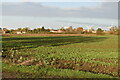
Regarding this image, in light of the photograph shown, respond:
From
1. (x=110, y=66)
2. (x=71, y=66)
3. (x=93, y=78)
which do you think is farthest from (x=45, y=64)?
(x=110, y=66)

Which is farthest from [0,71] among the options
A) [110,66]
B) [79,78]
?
[110,66]

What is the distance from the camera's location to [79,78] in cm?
1023

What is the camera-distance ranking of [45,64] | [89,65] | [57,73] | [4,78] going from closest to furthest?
[4,78], [57,73], [45,64], [89,65]

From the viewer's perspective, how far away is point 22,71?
11.3 metres

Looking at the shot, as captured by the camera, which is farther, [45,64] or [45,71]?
[45,64]

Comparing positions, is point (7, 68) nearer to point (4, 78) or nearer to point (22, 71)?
point (22, 71)

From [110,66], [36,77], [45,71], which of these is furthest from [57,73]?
[110,66]

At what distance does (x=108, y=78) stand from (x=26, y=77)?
4.45 metres

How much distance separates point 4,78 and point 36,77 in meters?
1.65

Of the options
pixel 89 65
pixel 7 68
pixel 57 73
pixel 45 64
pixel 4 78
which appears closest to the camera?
pixel 4 78

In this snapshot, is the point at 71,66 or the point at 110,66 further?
the point at 110,66

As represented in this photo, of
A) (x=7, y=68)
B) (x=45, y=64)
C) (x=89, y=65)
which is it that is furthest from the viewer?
(x=89, y=65)

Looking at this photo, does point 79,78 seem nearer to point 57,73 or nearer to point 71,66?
point 57,73

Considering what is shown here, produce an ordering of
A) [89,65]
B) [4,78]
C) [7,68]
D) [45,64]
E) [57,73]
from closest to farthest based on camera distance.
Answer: [4,78] < [57,73] < [7,68] < [45,64] < [89,65]
